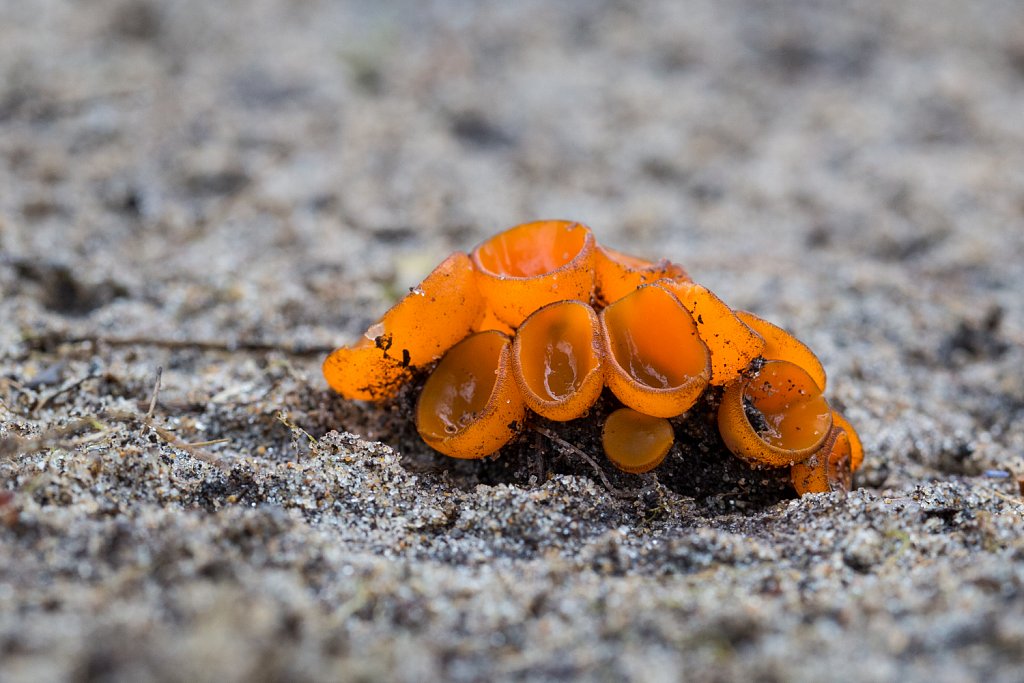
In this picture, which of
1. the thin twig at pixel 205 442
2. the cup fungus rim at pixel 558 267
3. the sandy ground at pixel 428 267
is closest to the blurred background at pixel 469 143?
the sandy ground at pixel 428 267

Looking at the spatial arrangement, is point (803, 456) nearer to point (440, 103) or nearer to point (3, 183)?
point (440, 103)

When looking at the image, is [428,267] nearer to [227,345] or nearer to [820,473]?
[227,345]

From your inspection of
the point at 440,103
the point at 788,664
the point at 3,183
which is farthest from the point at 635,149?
the point at 788,664

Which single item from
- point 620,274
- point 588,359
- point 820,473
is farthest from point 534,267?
point 820,473

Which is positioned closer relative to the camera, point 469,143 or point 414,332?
point 414,332

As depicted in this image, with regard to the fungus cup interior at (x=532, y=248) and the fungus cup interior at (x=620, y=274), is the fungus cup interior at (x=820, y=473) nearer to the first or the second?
the fungus cup interior at (x=620, y=274)

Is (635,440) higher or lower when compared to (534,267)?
lower

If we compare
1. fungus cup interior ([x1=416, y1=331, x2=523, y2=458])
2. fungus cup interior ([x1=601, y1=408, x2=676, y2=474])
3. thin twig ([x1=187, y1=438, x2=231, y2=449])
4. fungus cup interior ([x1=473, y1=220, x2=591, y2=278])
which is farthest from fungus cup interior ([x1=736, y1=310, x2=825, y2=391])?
thin twig ([x1=187, y1=438, x2=231, y2=449])

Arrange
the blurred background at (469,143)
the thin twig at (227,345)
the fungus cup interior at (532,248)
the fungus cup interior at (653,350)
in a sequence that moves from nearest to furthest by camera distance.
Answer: the fungus cup interior at (653,350) → the fungus cup interior at (532,248) → the thin twig at (227,345) → the blurred background at (469,143)

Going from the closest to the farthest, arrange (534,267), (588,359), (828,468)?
(588,359)
(828,468)
(534,267)
